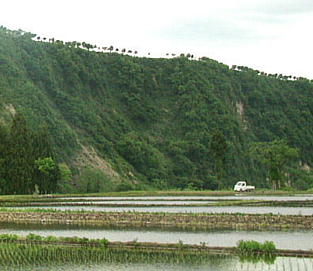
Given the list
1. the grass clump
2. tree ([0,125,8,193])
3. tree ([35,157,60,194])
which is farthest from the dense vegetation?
the grass clump

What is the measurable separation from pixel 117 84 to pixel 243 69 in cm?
4366

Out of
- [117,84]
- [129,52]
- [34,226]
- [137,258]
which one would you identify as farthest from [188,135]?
[137,258]

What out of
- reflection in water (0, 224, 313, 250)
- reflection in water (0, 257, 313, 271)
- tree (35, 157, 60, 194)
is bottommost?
reflection in water (0, 257, 313, 271)

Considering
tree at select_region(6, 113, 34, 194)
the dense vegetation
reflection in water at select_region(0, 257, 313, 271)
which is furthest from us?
the dense vegetation

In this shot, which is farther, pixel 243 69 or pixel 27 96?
pixel 243 69

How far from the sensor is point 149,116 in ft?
438

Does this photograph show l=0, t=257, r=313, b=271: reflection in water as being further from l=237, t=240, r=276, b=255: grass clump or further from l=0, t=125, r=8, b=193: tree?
l=0, t=125, r=8, b=193: tree

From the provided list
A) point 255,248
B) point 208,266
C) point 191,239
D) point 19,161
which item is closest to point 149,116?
point 19,161

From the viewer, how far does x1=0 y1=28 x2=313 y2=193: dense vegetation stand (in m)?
97.2

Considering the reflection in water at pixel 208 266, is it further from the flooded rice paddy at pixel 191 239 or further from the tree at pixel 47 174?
the tree at pixel 47 174

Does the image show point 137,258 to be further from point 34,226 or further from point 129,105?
point 129,105

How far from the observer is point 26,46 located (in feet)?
409

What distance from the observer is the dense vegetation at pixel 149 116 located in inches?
3829

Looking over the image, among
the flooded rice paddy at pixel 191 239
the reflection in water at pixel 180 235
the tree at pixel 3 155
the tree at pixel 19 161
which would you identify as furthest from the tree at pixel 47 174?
the reflection in water at pixel 180 235
